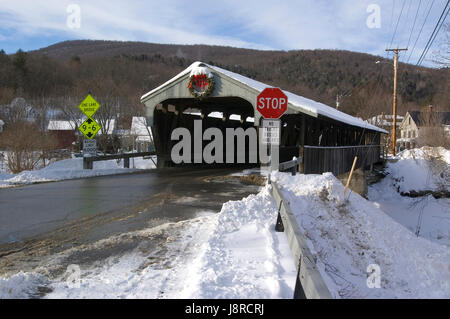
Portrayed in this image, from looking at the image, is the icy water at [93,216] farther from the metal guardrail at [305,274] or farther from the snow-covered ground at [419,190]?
the snow-covered ground at [419,190]

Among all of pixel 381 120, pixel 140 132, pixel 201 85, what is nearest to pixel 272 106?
pixel 201 85

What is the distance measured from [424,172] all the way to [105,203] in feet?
79.6

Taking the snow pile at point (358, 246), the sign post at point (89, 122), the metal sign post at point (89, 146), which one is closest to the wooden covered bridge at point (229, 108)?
the metal sign post at point (89, 146)

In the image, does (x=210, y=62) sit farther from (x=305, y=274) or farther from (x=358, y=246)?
(x=305, y=274)

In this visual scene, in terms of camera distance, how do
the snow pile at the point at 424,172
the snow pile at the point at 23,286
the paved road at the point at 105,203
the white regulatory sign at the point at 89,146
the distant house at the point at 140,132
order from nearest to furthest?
the snow pile at the point at 23,286 → the paved road at the point at 105,203 → the white regulatory sign at the point at 89,146 → the snow pile at the point at 424,172 → the distant house at the point at 140,132

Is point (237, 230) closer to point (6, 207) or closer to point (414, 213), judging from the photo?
point (6, 207)

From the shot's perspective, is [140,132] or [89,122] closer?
[89,122]

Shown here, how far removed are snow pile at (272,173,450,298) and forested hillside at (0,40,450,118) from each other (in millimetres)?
14009

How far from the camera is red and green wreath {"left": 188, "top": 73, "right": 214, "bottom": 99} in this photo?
13445 millimetres

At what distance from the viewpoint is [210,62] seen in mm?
87250

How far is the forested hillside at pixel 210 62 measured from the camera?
42.3 meters

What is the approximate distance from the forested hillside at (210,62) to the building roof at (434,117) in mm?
2301

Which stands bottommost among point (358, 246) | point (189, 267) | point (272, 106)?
point (358, 246)
